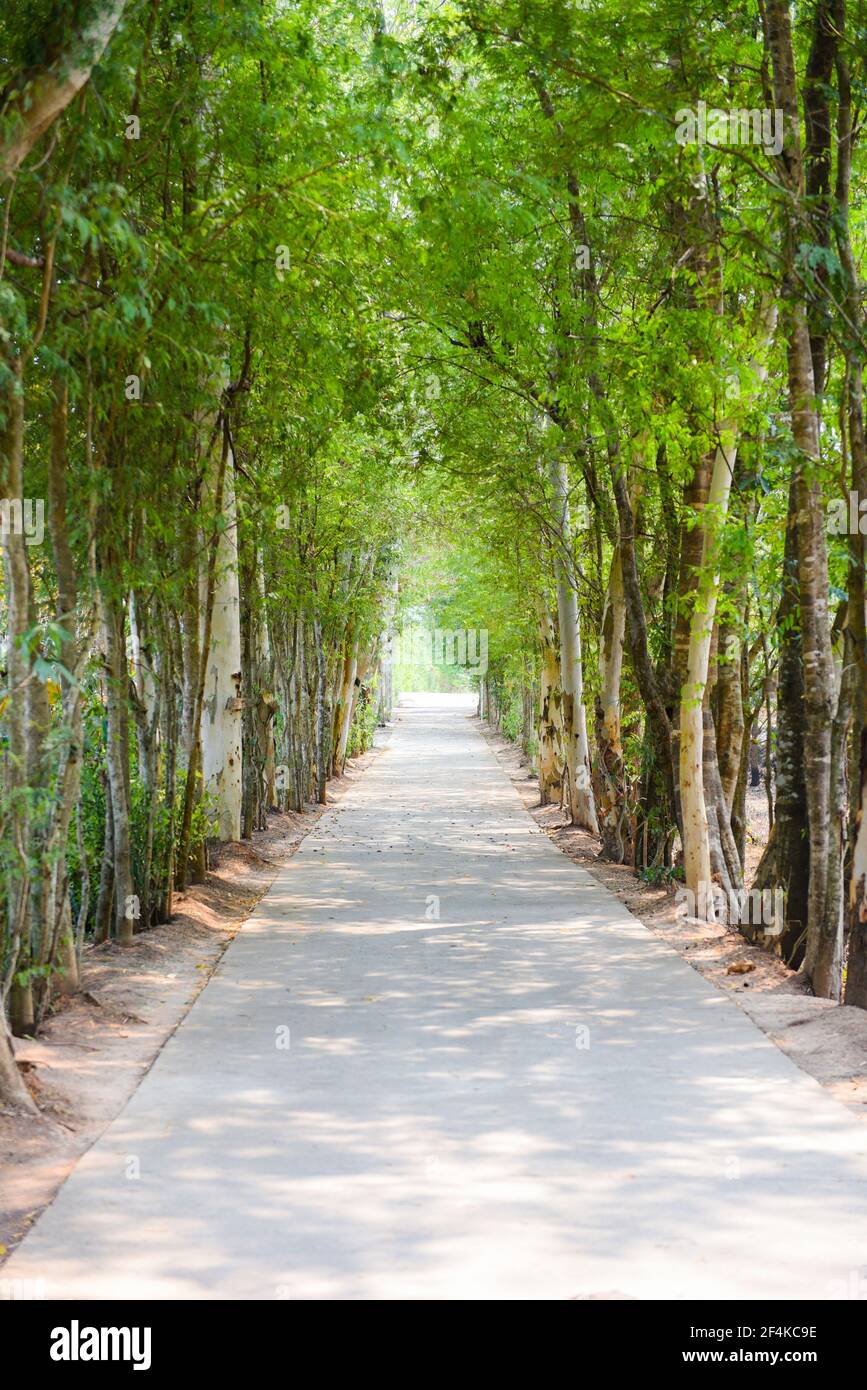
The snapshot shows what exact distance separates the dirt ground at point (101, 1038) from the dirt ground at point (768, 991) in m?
3.63

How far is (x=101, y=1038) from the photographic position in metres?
8.11

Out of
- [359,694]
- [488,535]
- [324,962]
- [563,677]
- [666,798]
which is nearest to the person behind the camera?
[324,962]

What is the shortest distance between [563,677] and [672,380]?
10.6m

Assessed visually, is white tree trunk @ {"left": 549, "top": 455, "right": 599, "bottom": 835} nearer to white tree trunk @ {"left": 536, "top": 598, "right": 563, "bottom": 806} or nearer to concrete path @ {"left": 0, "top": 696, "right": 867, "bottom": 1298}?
white tree trunk @ {"left": 536, "top": 598, "right": 563, "bottom": 806}

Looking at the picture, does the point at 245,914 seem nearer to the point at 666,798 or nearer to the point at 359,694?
the point at 666,798

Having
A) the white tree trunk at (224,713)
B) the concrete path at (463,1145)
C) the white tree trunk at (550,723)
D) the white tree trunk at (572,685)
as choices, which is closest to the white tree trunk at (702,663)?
the concrete path at (463,1145)

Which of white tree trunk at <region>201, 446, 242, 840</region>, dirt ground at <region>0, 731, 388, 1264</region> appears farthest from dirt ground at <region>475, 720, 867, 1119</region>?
white tree trunk at <region>201, 446, 242, 840</region>

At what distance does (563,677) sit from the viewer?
855 inches

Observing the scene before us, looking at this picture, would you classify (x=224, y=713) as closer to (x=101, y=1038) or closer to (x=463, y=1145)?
(x=101, y=1038)

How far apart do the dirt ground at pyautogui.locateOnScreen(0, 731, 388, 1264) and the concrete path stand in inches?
6.0

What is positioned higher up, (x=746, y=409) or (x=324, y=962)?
(x=746, y=409)

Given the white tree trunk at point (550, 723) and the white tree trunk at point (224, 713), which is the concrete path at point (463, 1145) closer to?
the white tree trunk at point (224, 713)

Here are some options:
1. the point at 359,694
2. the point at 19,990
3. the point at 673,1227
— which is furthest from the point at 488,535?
the point at 673,1227

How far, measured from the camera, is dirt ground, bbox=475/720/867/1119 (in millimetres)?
7664
